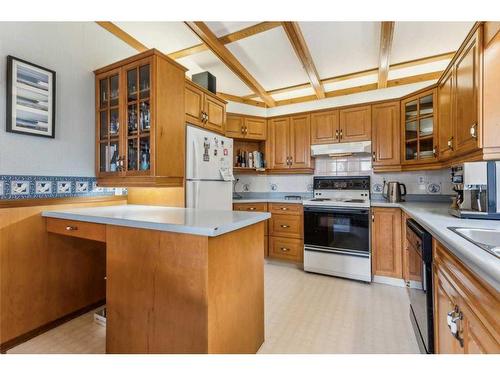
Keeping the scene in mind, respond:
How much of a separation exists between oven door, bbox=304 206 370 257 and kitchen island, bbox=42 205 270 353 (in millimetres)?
1586

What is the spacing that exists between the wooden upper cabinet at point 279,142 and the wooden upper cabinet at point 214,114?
108 cm

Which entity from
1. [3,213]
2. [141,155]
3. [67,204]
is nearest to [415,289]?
[141,155]

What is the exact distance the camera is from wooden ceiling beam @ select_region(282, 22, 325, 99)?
6.65 feet

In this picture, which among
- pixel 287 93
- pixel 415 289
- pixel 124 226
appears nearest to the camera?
pixel 124 226

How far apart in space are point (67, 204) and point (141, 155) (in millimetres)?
706

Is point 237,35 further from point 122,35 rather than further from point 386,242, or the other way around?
point 386,242

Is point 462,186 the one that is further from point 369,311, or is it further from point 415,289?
point 369,311

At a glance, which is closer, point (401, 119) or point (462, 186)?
point (462, 186)

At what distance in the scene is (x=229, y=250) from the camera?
1.28 m

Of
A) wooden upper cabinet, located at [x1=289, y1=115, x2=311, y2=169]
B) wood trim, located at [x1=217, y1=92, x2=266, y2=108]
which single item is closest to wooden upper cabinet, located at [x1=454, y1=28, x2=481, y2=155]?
wooden upper cabinet, located at [x1=289, y1=115, x2=311, y2=169]

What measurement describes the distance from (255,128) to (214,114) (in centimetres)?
109

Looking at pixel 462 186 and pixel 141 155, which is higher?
pixel 141 155

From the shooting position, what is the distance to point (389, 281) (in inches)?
106
